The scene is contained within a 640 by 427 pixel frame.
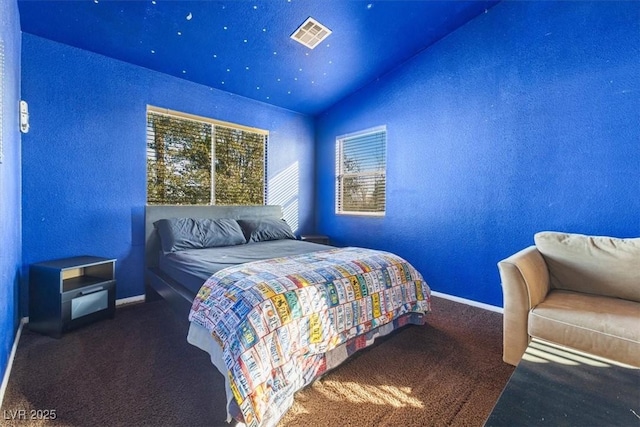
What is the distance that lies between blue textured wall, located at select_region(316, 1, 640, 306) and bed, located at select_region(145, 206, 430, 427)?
1.10 m

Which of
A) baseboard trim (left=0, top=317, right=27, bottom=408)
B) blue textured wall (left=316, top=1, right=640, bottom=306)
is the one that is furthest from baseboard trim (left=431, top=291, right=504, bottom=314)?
baseboard trim (left=0, top=317, right=27, bottom=408)

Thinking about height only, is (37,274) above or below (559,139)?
below

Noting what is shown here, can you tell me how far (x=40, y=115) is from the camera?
97.0 inches

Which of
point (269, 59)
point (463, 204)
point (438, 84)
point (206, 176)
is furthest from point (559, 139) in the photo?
point (206, 176)

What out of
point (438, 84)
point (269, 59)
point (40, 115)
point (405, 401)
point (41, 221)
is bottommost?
point (405, 401)

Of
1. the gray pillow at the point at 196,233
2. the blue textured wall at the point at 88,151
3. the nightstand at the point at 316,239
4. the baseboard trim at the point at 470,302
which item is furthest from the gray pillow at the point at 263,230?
the baseboard trim at the point at 470,302

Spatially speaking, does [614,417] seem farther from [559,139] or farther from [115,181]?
[115,181]

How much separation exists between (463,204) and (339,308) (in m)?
2.02

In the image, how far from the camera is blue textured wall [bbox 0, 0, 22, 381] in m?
1.59

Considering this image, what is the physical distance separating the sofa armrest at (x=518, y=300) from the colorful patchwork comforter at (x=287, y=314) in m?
0.66

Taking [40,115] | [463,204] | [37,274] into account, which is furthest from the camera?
[463,204]

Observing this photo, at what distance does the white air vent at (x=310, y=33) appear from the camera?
106 inches

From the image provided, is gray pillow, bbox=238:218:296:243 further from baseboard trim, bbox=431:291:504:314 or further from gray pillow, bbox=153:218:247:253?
baseboard trim, bbox=431:291:504:314

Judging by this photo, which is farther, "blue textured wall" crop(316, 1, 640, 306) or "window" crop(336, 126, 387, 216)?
"window" crop(336, 126, 387, 216)
